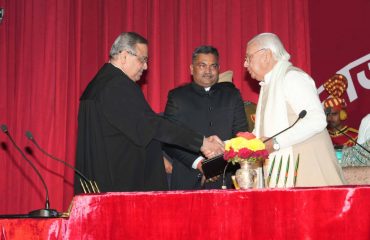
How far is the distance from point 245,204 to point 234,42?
3862mm

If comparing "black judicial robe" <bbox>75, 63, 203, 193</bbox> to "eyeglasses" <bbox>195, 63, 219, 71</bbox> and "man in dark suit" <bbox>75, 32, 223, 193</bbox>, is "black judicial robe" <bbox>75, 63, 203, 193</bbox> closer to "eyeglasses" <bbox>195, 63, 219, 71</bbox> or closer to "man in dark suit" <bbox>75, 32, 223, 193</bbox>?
"man in dark suit" <bbox>75, 32, 223, 193</bbox>

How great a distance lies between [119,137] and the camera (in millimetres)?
3426

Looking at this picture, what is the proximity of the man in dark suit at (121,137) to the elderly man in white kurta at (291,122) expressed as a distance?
48cm

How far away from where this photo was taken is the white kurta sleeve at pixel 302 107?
10.4 ft

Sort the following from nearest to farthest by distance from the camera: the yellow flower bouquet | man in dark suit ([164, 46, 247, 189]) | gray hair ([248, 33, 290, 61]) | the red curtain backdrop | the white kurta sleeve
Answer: the yellow flower bouquet
the white kurta sleeve
gray hair ([248, 33, 290, 61])
man in dark suit ([164, 46, 247, 189])
the red curtain backdrop

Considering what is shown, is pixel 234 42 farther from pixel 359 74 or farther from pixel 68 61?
pixel 68 61

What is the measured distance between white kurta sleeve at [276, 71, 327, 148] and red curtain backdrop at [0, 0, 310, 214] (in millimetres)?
2498

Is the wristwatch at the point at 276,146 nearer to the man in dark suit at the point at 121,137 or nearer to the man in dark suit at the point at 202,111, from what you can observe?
the man in dark suit at the point at 121,137

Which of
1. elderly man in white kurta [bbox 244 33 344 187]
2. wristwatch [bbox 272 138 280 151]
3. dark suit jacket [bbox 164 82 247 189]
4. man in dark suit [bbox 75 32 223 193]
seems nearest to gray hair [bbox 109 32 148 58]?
man in dark suit [bbox 75 32 223 193]

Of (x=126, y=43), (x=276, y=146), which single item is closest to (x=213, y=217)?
(x=276, y=146)

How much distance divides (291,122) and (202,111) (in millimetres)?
1055

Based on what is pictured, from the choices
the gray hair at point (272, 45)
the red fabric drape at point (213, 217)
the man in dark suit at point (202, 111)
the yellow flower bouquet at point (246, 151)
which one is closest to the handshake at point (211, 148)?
the man in dark suit at point (202, 111)

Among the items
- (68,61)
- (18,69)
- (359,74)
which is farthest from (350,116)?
(18,69)

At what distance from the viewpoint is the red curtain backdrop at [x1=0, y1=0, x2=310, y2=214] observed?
5.70 m
